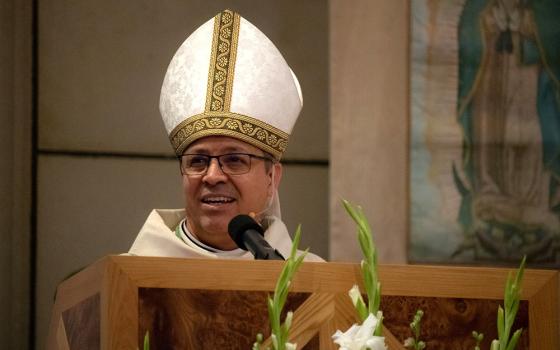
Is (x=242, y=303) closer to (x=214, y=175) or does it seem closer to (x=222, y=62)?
(x=214, y=175)

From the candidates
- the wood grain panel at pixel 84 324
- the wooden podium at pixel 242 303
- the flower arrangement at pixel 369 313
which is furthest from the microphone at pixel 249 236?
the flower arrangement at pixel 369 313

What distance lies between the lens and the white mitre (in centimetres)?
393

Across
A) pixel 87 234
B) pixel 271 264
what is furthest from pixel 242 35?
pixel 87 234

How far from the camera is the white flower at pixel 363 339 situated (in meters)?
1.83

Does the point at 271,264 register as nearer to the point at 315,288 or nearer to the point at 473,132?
the point at 315,288

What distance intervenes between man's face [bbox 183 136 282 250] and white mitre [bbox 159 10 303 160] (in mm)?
47

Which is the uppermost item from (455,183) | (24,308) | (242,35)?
(242,35)

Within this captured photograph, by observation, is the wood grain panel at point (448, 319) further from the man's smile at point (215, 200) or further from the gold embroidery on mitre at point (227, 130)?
the gold embroidery on mitre at point (227, 130)

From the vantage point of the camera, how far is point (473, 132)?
235 inches

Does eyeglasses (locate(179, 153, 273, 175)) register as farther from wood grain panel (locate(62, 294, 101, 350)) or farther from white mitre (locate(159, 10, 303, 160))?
wood grain panel (locate(62, 294, 101, 350))

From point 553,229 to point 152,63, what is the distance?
1.85 m

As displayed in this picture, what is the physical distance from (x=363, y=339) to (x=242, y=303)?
1.96ft

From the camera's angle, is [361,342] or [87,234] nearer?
[361,342]

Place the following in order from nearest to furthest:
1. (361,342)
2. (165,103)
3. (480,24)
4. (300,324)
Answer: (361,342), (300,324), (165,103), (480,24)
